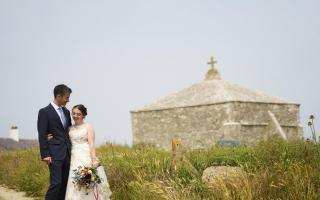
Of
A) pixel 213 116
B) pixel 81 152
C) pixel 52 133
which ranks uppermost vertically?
pixel 213 116

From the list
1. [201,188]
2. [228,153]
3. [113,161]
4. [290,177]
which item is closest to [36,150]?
[113,161]

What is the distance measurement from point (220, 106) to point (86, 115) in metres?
16.8

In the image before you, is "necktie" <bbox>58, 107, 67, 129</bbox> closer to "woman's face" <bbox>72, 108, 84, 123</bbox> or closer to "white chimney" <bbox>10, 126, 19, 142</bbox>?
"woman's face" <bbox>72, 108, 84, 123</bbox>

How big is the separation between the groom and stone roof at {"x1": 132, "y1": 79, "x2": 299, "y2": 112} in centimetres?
1722

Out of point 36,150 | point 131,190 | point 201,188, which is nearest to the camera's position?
point 201,188

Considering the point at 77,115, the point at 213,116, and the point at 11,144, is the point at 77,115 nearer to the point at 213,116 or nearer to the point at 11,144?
the point at 213,116

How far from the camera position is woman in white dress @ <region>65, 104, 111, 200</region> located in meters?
8.19

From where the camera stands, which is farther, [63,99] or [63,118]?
[63,118]

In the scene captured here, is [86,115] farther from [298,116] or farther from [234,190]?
[298,116]

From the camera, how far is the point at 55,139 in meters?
7.91

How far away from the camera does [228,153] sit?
11.4 m

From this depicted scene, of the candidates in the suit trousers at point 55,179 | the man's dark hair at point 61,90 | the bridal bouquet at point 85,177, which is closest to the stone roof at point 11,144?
the bridal bouquet at point 85,177

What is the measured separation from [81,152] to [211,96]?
18120mm

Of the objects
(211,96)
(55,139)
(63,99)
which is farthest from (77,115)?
(211,96)
